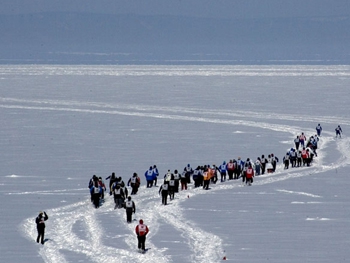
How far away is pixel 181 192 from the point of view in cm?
2614

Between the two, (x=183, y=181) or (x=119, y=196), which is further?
(x=183, y=181)

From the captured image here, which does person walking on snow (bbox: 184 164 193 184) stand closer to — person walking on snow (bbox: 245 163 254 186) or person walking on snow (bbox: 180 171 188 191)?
person walking on snow (bbox: 180 171 188 191)

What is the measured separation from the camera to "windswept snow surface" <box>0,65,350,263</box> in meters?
18.1

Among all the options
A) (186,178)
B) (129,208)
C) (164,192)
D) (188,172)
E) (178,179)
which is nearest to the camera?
(129,208)

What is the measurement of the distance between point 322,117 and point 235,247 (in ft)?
107

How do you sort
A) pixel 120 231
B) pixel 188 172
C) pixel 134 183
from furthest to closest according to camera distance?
pixel 188 172 < pixel 134 183 < pixel 120 231

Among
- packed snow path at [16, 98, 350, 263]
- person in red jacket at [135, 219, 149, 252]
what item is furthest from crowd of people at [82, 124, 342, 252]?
packed snow path at [16, 98, 350, 263]

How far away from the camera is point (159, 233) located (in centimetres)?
1959

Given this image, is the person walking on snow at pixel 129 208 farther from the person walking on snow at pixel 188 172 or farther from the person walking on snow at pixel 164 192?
the person walking on snow at pixel 188 172

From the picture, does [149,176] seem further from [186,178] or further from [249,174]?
[249,174]

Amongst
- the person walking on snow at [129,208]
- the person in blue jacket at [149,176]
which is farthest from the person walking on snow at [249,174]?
the person walking on snow at [129,208]

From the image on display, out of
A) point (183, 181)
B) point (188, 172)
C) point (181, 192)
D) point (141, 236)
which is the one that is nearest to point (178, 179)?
point (181, 192)

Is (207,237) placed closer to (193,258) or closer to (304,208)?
(193,258)

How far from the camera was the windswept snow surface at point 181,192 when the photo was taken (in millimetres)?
18125
